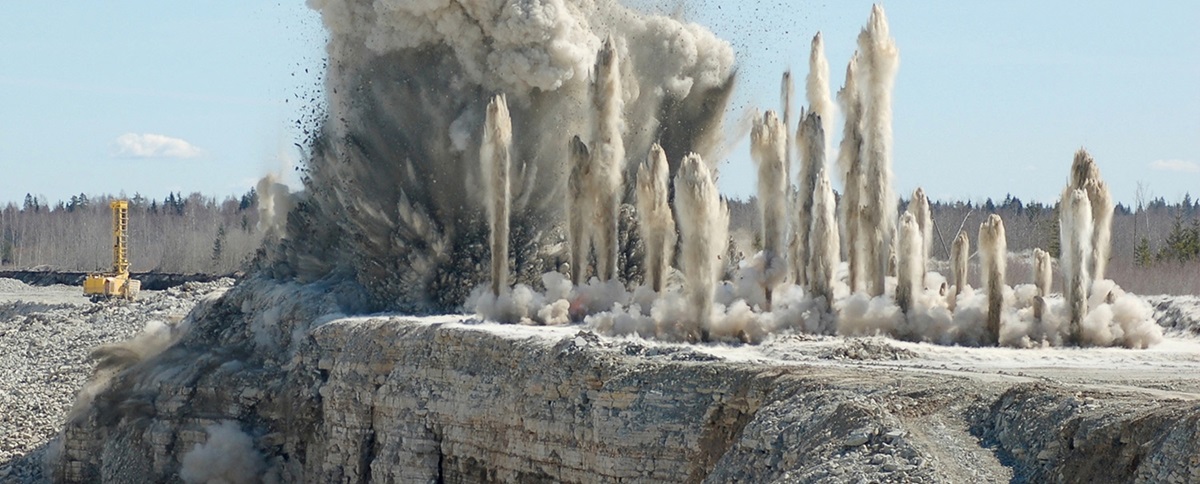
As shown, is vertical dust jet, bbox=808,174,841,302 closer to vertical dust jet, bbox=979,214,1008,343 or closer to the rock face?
vertical dust jet, bbox=979,214,1008,343

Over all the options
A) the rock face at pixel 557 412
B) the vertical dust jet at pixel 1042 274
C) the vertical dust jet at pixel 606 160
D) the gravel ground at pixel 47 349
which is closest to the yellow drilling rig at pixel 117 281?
the gravel ground at pixel 47 349

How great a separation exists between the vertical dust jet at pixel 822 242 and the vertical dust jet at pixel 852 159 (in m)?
0.46

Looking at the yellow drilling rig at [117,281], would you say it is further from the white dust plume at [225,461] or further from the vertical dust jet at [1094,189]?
the vertical dust jet at [1094,189]

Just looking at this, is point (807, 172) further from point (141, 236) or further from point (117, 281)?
point (141, 236)

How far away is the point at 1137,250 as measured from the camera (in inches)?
3027

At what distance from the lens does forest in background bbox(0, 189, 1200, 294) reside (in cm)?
6950

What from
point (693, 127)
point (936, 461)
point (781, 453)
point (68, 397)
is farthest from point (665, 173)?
point (68, 397)

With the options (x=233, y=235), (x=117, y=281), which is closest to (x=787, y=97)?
(x=117, y=281)

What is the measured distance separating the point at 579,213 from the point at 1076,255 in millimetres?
11074

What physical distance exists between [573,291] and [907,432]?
18.4 metres

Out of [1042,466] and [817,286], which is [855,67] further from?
[1042,466]

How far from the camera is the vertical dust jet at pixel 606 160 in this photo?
41.5 metres

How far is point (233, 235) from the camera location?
128000mm

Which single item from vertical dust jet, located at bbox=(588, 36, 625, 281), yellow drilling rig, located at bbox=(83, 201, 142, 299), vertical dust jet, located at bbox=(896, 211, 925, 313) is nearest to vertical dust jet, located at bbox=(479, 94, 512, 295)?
vertical dust jet, located at bbox=(588, 36, 625, 281)
